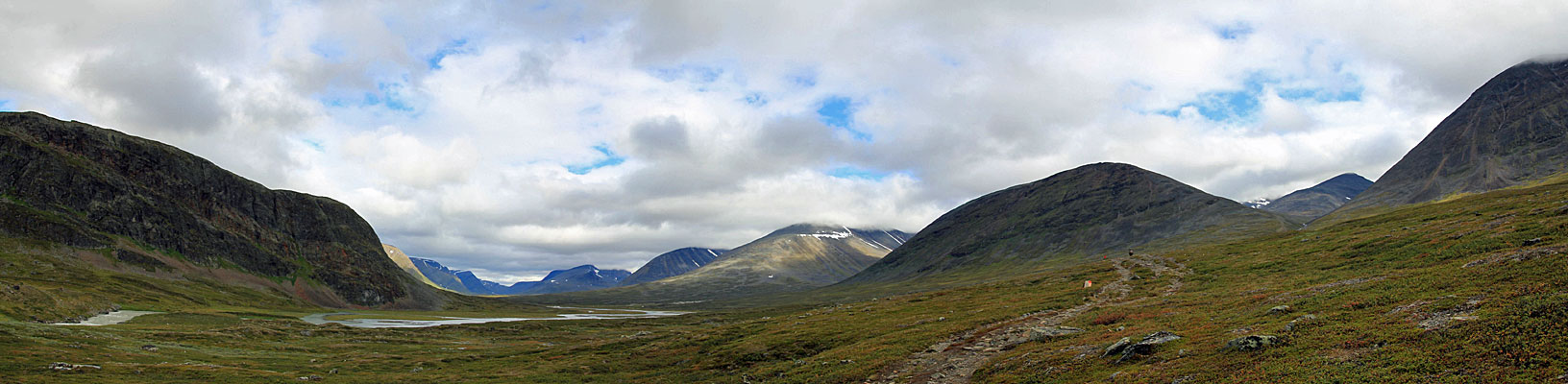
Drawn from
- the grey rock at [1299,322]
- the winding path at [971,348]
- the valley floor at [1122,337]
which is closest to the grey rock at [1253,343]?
the valley floor at [1122,337]

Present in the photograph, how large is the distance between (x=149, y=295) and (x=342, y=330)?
3669 inches

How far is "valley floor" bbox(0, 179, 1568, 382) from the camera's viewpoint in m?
23.6

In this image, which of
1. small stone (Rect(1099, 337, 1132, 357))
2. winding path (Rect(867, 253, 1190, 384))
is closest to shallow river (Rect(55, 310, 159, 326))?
winding path (Rect(867, 253, 1190, 384))

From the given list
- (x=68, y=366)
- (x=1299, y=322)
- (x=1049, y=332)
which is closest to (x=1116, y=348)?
(x=1299, y=322)

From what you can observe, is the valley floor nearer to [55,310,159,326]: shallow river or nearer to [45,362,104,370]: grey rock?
[45,362,104,370]: grey rock

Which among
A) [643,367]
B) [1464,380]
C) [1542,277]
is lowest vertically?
[643,367]

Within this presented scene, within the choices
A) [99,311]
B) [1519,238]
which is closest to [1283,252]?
[1519,238]

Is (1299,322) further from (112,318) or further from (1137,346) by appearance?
(112,318)

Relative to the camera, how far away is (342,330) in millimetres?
127000

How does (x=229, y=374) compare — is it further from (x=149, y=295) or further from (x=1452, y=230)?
(x=149, y=295)

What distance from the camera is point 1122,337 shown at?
127 ft

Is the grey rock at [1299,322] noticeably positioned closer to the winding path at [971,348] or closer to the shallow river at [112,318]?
the winding path at [971,348]

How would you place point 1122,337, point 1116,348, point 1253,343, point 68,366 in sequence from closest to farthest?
1. point 1253,343
2. point 1116,348
3. point 1122,337
4. point 68,366

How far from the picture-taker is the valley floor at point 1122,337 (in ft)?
77.4
